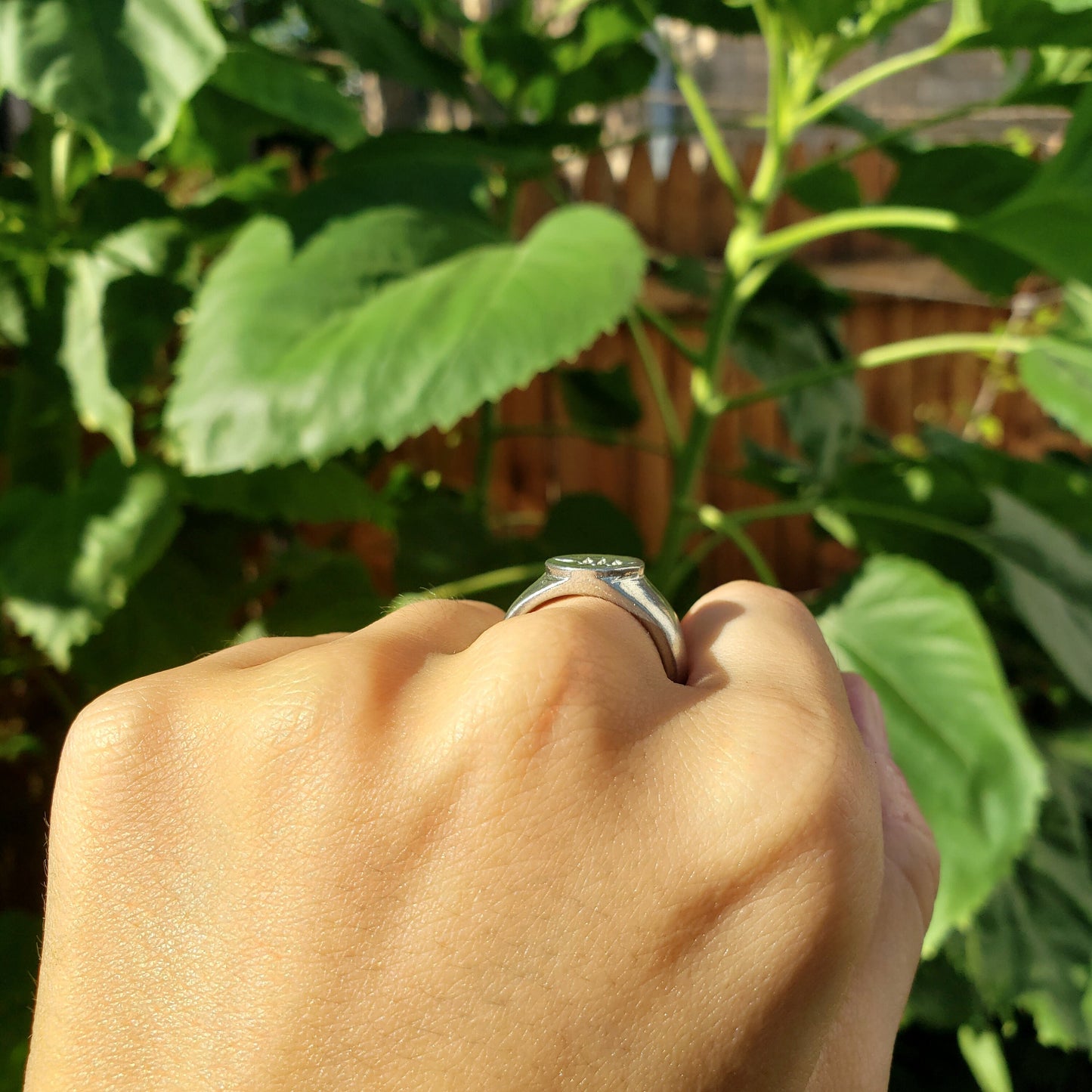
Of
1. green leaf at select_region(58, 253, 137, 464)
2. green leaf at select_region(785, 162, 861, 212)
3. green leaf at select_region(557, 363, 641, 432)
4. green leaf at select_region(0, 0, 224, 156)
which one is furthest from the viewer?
green leaf at select_region(557, 363, 641, 432)

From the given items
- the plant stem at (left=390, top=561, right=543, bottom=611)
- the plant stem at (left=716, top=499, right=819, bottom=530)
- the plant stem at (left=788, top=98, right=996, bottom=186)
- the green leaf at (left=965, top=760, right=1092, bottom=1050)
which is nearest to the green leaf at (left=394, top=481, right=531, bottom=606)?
the plant stem at (left=390, top=561, right=543, bottom=611)

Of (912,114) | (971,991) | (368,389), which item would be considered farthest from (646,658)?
(912,114)

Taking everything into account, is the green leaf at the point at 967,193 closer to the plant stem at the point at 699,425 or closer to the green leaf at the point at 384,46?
the plant stem at the point at 699,425

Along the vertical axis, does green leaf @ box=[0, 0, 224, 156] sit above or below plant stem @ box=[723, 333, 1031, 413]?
above

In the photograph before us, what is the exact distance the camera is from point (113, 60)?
0.75m

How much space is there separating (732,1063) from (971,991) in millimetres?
→ 1034

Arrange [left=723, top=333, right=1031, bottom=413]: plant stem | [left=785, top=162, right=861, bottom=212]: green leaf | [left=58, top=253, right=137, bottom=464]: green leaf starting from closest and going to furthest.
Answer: [left=58, top=253, right=137, bottom=464]: green leaf < [left=723, top=333, right=1031, bottom=413]: plant stem < [left=785, top=162, right=861, bottom=212]: green leaf

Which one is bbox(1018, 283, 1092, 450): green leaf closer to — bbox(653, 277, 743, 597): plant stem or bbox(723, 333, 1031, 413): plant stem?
bbox(723, 333, 1031, 413): plant stem

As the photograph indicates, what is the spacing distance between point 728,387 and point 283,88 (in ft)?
7.81

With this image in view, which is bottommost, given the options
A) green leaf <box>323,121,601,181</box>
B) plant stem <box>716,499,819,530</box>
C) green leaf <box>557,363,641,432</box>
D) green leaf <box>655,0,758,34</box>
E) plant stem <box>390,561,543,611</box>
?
green leaf <box>557,363,641,432</box>

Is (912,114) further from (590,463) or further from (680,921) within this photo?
(680,921)

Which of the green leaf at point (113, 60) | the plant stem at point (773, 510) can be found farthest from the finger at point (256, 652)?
the plant stem at point (773, 510)

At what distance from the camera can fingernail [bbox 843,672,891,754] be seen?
1.60 ft

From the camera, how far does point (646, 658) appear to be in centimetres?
41
